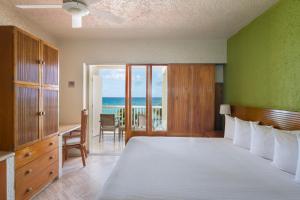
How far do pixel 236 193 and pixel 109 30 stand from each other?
3.55 m

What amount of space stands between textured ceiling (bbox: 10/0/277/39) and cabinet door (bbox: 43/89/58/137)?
1285 mm

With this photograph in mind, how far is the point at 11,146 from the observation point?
2254 millimetres

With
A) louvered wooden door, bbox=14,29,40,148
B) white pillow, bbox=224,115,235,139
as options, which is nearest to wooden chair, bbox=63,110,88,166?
louvered wooden door, bbox=14,29,40,148

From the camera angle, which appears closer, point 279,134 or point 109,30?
point 279,134

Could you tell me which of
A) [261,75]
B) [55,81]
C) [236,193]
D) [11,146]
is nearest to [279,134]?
[236,193]

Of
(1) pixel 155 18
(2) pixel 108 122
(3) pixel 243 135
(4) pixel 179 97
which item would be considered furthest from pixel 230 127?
(2) pixel 108 122

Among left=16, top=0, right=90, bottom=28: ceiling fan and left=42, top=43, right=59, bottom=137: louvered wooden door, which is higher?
left=16, top=0, right=90, bottom=28: ceiling fan

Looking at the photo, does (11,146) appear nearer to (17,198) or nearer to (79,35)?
(17,198)

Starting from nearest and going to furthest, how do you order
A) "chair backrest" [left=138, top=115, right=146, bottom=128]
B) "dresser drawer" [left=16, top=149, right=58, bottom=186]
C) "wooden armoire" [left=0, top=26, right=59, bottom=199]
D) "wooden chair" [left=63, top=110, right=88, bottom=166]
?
"wooden armoire" [left=0, top=26, right=59, bottom=199] → "dresser drawer" [left=16, top=149, right=58, bottom=186] → "wooden chair" [left=63, top=110, right=88, bottom=166] → "chair backrest" [left=138, top=115, right=146, bottom=128]

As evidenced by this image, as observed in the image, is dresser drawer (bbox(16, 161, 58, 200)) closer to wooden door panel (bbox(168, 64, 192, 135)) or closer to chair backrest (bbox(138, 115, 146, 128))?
chair backrest (bbox(138, 115, 146, 128))

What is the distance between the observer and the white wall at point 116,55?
4.53m

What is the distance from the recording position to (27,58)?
98.0 inches

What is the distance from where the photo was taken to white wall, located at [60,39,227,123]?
453 cm

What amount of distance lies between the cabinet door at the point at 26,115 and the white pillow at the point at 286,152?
2849 millimetres
